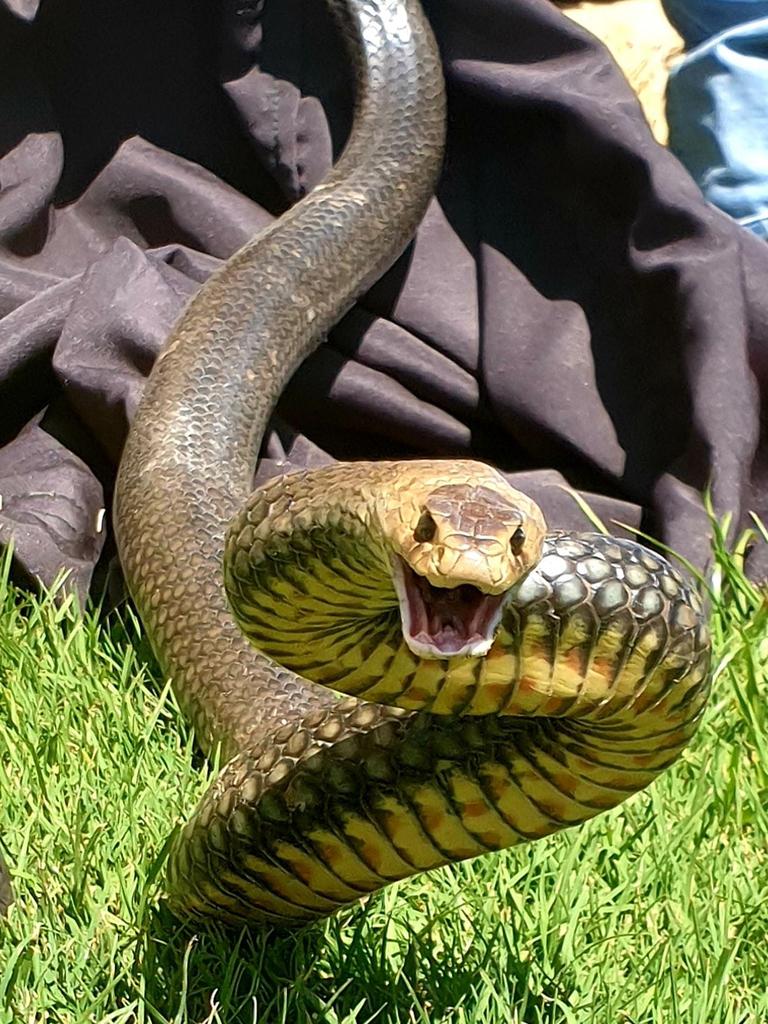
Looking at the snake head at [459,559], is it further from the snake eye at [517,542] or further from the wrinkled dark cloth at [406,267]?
the wrinkled dark cloth at [406,267]

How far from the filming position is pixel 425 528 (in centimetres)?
134

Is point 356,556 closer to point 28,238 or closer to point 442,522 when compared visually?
point 442,522

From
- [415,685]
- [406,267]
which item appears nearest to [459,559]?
[415,685]

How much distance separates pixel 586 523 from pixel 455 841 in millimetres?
1638

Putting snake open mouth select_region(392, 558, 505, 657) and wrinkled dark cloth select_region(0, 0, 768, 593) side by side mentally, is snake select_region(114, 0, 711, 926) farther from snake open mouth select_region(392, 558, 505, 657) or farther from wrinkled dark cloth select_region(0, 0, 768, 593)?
wrinkled dark cloth select_region(0, 0, 768, 593)

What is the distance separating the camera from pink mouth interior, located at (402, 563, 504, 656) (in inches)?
53.5

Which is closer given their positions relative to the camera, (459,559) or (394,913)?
(459,559)

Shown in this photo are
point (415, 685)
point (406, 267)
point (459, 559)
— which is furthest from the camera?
point (406, 267)

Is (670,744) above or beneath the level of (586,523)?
above

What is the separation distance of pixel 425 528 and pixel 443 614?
9cm

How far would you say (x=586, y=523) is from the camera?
332 cm

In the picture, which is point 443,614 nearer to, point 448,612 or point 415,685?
point 448,612

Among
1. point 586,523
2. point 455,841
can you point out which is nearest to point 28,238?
point 586,523

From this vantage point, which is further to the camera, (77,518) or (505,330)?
(505,330)
